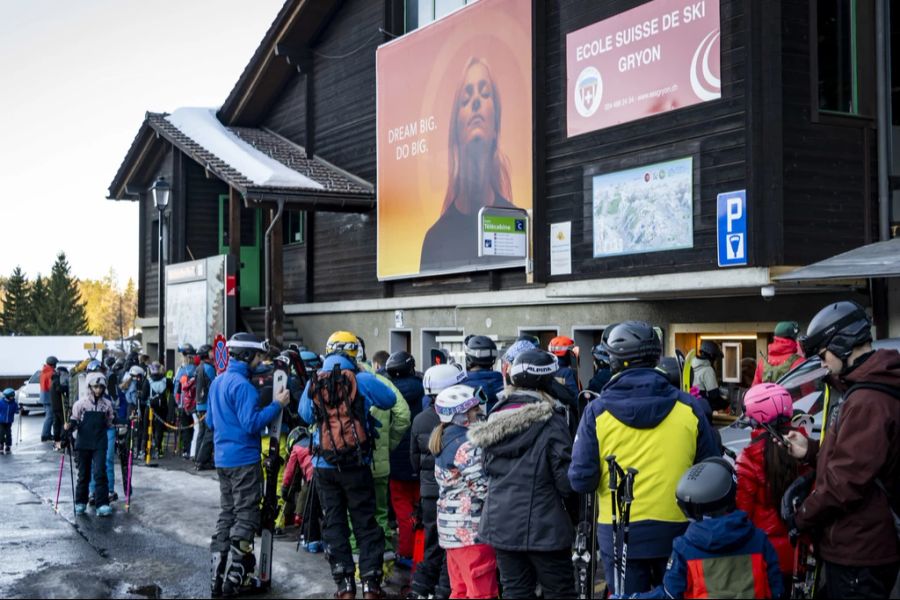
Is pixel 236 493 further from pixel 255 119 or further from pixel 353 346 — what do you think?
pixel 255 119

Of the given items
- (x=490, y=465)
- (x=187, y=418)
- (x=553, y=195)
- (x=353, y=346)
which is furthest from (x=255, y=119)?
(x=490, y=465)

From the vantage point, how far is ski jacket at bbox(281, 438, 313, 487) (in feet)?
32.4

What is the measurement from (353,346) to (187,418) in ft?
38.6

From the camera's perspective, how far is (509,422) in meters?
5.70

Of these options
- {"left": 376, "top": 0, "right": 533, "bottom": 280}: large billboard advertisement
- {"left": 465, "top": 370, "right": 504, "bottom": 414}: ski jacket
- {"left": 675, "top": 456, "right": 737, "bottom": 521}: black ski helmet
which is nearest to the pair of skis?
{"left": 675, "top": 456, "right": 737, "bottom": 521}: black ski helmet

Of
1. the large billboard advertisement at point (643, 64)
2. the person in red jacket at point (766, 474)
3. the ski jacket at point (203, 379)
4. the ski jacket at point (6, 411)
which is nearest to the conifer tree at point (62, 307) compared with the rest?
the ski jacket at point (6, 411)

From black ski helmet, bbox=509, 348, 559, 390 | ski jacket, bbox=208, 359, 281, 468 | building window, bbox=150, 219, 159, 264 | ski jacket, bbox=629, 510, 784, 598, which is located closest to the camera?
ski jacket, bbox=629, 510, 784, 598

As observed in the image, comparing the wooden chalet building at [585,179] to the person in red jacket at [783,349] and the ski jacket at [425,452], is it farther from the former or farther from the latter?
the ski jacket at [425,452]

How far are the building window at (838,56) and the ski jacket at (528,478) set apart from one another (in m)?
7.57

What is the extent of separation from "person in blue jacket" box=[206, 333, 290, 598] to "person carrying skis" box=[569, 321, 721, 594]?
3.69 m

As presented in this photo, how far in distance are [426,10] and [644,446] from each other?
15688mm

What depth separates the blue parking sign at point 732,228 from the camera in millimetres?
11086

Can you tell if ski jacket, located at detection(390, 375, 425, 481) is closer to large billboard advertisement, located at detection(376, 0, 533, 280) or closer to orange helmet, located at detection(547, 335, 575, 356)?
orange helmet, located at detection(547, 335, 575, 356)

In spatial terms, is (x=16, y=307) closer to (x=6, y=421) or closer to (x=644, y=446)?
(x=6, y=421)
